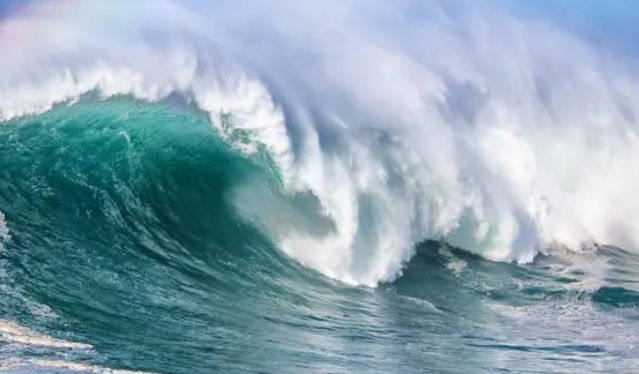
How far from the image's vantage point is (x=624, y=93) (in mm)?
19203

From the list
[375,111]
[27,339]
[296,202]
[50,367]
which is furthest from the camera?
[375,111]

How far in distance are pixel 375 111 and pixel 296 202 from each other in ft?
7.86

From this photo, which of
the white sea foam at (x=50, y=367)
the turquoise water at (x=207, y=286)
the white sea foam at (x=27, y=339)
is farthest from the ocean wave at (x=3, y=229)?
the white sea foam at (x=50, y=367)

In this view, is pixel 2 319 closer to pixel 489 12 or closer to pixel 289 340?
pixel 289 340

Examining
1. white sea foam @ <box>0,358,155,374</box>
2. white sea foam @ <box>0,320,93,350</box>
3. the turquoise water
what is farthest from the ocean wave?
white sea foam @ <box>0,358,155,374</box>

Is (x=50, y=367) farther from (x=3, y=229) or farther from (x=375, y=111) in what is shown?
(x=375, y=111)

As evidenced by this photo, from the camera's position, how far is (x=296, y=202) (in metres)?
11.6

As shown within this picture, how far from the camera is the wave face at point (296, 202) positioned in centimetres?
802

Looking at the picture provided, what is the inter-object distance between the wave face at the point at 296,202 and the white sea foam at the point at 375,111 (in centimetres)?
4

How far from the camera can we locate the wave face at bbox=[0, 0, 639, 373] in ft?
26.3

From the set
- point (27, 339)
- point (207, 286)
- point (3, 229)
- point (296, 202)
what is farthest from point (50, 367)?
point (296, 202)

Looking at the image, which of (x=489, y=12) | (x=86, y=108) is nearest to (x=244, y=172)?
(x=86, y=108)

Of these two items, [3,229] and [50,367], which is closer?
[50,367]

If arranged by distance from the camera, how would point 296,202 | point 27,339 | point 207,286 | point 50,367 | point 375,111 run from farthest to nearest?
point 375,111
point 296,202
point 207,286
point 27,339
point 50,367
